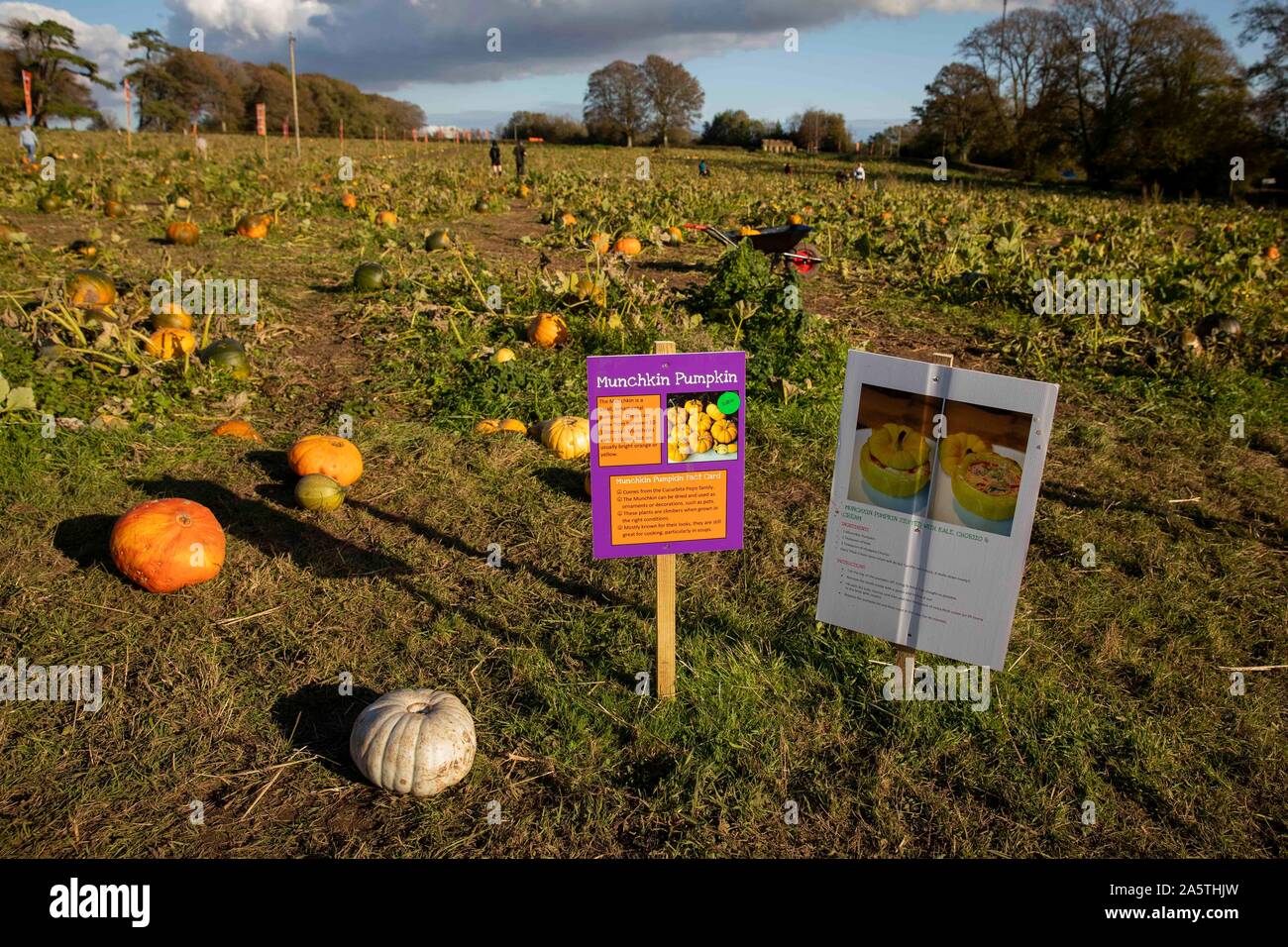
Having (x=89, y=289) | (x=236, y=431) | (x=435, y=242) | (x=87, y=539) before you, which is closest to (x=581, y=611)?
(x=87, y=539)

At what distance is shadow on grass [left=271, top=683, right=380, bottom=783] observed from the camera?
11.9ft

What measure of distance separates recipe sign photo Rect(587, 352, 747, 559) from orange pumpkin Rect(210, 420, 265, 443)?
4.10 metres

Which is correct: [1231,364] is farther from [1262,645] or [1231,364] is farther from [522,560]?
[522,560]

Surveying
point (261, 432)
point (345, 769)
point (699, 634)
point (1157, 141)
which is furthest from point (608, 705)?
point (1157, 141)

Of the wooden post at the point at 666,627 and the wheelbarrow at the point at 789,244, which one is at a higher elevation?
the wheelbarrow at the point at 789,244

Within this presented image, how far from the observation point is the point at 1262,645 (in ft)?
14.6

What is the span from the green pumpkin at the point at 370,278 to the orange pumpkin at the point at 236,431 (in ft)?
13.0

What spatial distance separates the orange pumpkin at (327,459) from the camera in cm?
579

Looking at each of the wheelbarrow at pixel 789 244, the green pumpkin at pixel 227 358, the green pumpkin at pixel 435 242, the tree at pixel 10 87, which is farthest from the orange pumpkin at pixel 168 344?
the tree at pixel 10 87

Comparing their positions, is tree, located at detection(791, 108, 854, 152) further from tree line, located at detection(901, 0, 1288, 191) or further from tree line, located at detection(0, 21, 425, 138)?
tree line, located at detection(0, 21, 425, 138)

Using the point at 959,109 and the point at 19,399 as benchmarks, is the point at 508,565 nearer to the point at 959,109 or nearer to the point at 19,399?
the point at 19,399

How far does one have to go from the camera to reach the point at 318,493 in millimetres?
5551

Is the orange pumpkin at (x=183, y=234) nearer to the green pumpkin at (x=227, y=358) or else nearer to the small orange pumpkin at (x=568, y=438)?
the green pumpkin at (x=227, y=358)

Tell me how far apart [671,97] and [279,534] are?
206 feet
